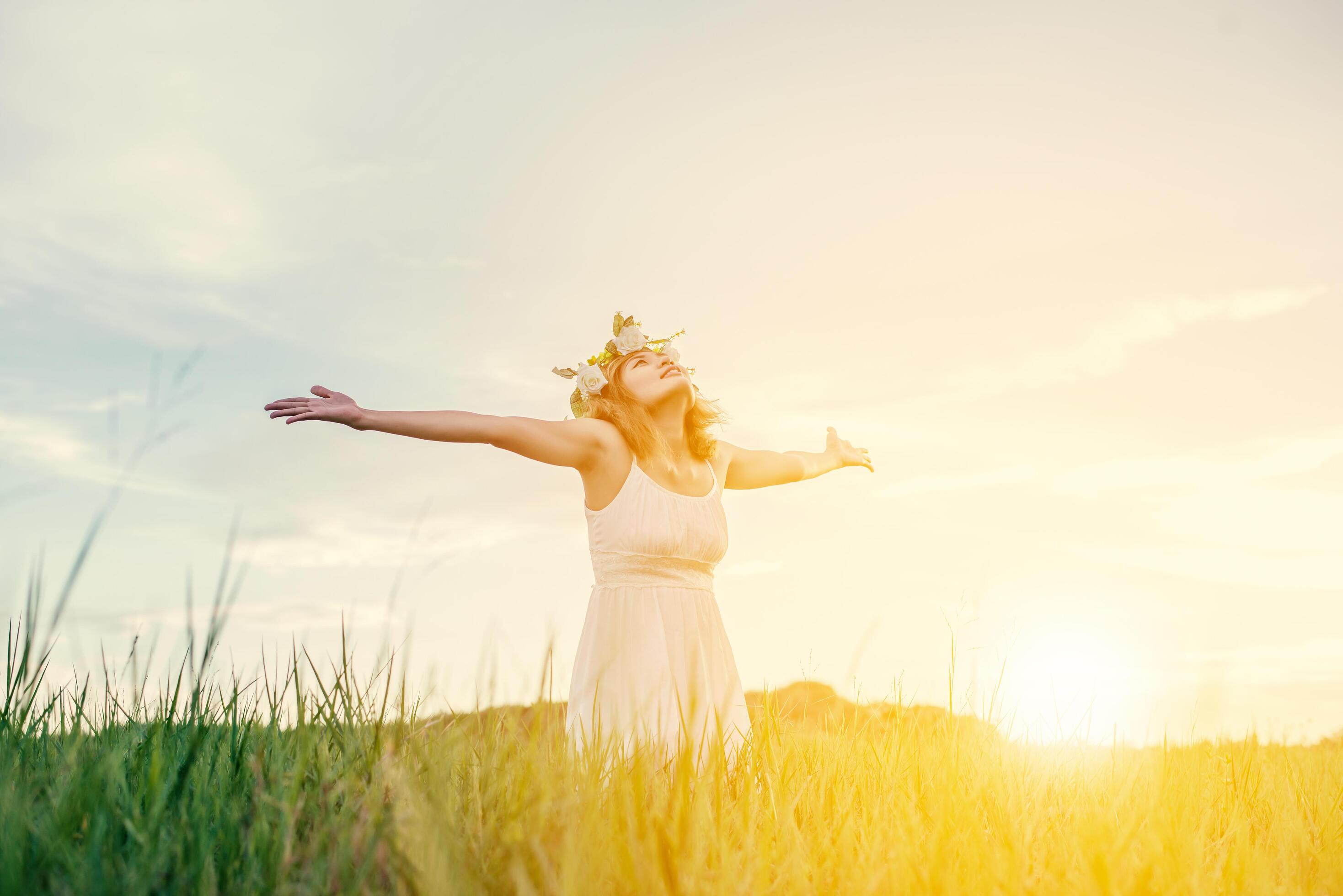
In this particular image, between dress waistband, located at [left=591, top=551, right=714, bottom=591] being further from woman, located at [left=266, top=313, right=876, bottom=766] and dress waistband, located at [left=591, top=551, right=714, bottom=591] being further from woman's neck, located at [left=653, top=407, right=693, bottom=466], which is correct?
woman's neck, located at [left=653, top=407, right=693, bottom=466]

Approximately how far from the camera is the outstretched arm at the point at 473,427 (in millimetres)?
4219

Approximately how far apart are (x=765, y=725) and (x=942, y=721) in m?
1.06

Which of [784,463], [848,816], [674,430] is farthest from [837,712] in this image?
[784,463]

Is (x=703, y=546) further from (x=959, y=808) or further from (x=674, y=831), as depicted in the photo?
(x=674, y=831)

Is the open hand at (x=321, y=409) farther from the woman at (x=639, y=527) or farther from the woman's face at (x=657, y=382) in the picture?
the woman's face at (x=657, y=382)

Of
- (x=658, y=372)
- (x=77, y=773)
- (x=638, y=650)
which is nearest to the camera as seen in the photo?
(x=77, y=773)

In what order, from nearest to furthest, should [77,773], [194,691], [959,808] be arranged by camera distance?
[77,773] < [194,691] < [959,808]

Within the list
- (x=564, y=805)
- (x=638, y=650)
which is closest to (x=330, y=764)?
(x=564, y=805)

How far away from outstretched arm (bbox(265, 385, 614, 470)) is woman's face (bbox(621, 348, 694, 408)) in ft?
1.23

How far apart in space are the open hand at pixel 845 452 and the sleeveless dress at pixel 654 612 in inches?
74.5

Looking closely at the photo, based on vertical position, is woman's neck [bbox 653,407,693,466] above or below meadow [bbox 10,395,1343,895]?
above

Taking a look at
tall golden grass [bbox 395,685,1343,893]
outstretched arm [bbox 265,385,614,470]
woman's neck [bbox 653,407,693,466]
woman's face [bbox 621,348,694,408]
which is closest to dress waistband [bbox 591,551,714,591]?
outstretched arm [bbox 265,385,614,470]

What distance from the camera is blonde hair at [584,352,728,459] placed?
17.2 ft

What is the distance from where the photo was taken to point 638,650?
477 cm
